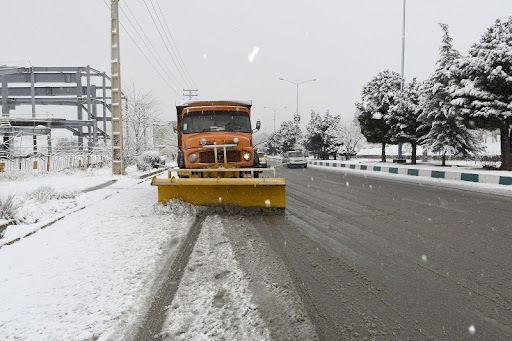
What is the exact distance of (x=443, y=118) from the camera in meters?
23.1

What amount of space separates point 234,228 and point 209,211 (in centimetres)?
156

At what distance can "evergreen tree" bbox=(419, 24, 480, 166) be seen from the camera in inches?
888

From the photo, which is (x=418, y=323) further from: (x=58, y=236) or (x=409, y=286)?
(x=58, y=236)

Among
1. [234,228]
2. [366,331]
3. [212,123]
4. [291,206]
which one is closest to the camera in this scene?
[366,331]

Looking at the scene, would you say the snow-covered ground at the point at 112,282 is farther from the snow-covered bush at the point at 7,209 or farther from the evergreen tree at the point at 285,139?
the evergreen tree at the point at 285,139

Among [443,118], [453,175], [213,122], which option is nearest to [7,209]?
[213,122]

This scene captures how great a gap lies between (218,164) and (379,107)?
27459 millimetres

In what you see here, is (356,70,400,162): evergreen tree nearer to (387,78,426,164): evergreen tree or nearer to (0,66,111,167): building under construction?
(387,78,426,164): evergreen tree

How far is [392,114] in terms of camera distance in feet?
93.0

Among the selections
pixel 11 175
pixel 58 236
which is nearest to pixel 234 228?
pixel 58 236

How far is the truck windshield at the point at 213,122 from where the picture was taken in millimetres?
8544

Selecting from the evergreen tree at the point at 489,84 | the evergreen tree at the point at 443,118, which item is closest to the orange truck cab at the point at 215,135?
the evergreen tree at the point at 489,84

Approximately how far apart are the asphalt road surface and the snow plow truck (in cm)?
75

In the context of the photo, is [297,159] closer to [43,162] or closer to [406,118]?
[406,118]
